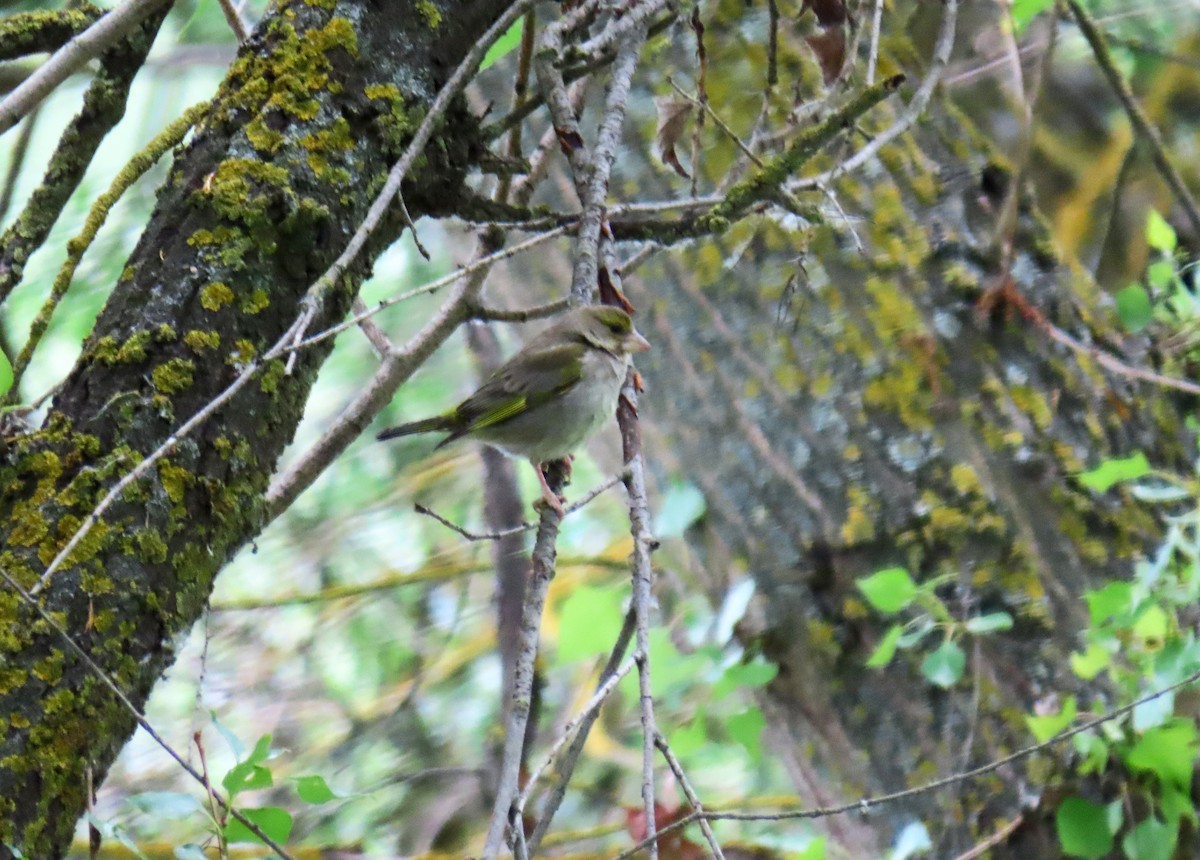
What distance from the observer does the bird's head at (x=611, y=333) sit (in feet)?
8.20

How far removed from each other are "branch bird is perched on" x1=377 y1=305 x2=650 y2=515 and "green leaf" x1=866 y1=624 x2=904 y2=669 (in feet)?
2.68

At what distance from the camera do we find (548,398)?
3.01 meters

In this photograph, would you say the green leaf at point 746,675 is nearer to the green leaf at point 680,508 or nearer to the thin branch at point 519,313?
the green leaf at point 680,508

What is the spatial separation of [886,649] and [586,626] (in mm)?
823

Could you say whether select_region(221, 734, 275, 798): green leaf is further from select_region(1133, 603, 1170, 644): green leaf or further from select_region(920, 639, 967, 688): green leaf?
select_region(1133, 603, 1170, 644): green leaf

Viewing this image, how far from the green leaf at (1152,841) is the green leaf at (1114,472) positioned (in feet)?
2.18

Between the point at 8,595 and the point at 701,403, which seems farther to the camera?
the point at 701,403

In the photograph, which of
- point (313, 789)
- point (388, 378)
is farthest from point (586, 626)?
point (313, 789)

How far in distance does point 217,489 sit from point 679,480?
1458mm

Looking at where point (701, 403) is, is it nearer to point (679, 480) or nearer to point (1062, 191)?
point (679, 480)

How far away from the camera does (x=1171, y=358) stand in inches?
114

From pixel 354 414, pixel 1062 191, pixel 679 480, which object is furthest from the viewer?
pixel 1062 191

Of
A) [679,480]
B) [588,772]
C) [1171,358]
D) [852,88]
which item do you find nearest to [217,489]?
[679,480]

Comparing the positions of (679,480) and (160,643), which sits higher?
(679,480)
